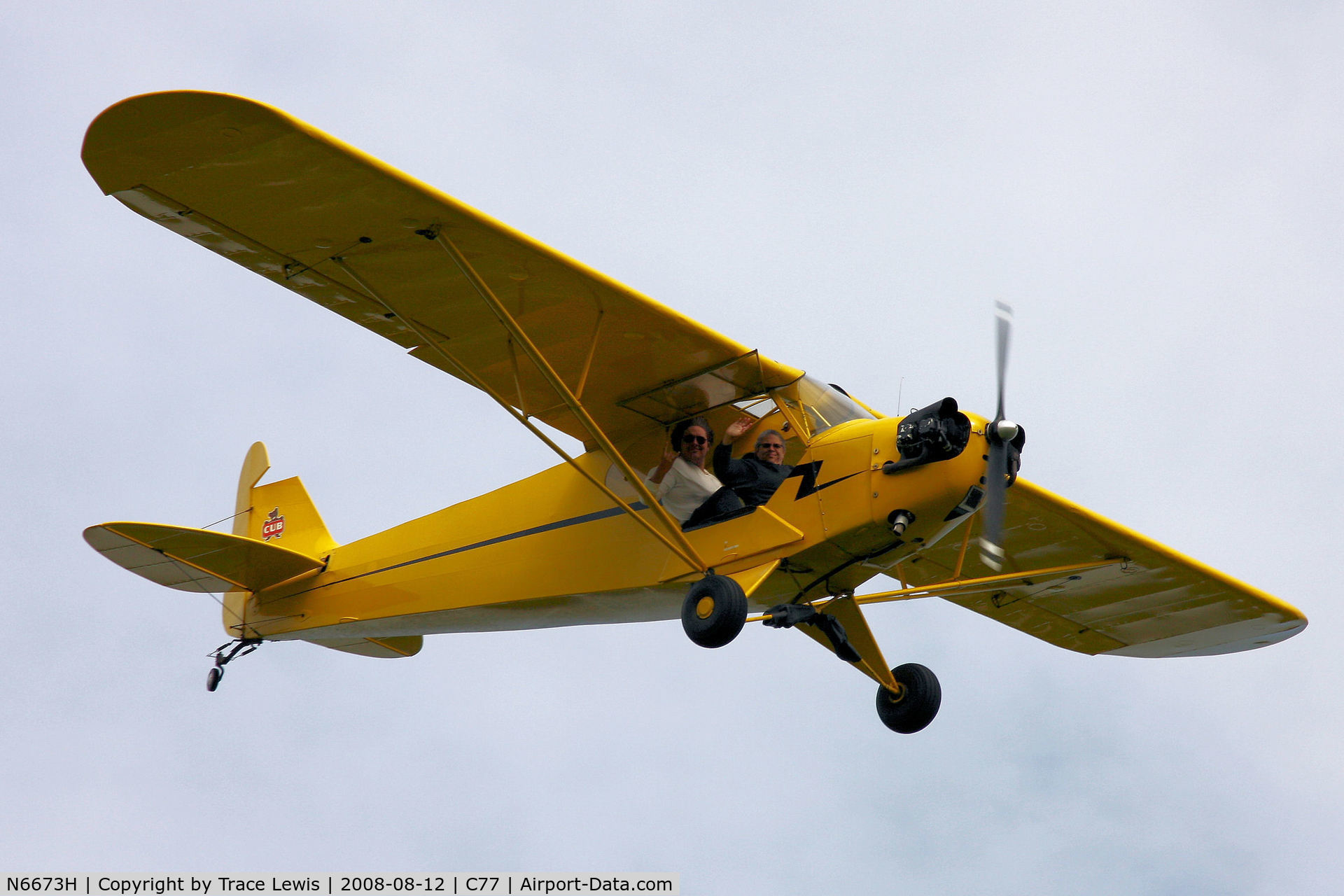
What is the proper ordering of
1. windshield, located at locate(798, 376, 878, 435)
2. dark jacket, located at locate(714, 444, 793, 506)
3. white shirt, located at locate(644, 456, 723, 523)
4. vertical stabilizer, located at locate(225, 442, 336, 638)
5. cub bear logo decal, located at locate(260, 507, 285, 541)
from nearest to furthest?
dark jacket, located at locate(714, 444, 793, 506), windshield, located at locate(798, 376, 878, 435), white shirt, located at locate(644, 456, 723, 523), vertical stabilizer, located at locate(225, 442, 336, 638), cub bear logo decal, located at locate(260, 507, 285, 541)

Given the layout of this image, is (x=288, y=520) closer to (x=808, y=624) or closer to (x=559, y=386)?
(x=559, y=386)

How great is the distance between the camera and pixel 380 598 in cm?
1138

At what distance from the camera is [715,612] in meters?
8.30

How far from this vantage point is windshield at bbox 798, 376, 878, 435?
9.16m

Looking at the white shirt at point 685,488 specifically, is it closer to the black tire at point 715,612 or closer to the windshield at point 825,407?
the windshield at point 825,407

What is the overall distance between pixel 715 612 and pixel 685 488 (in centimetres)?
125

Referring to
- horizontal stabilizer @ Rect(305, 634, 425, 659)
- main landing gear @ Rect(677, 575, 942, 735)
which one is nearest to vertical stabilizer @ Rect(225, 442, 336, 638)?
horizontal stabilizer @ Rect(305, 634, 425, 659)

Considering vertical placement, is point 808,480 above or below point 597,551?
above

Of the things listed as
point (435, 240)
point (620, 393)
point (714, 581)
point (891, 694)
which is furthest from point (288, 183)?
point (891, 694)

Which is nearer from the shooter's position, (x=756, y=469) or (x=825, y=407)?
(x=756, y=469)

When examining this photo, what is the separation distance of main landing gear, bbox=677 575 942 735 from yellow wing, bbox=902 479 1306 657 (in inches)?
41.3

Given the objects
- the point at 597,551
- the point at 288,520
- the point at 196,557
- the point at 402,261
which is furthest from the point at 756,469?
the point at 288,520

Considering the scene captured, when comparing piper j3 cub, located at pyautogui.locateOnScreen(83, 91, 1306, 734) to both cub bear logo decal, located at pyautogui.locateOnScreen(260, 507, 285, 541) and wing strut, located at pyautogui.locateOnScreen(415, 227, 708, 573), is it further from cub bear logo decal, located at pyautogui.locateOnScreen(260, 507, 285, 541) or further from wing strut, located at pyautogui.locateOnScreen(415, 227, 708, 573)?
cub bear logo decal, located at pyautogui.locateOnScreen(260, 507, 285, 541)

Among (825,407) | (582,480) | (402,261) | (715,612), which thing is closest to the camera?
(715,612)
